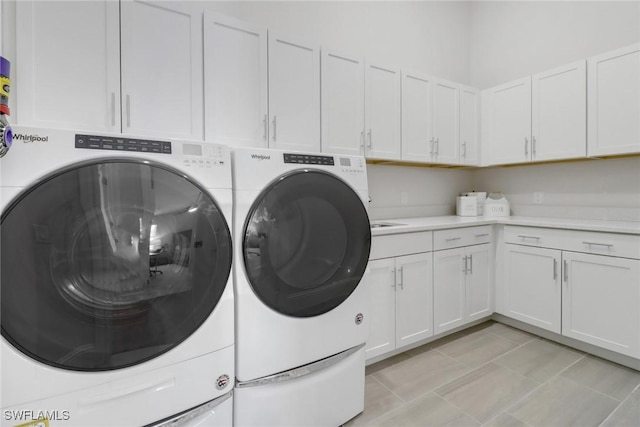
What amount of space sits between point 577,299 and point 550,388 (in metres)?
0.71

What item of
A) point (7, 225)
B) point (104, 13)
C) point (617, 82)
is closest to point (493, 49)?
point (617, 82)

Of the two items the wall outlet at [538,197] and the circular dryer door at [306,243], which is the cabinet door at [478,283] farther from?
the circular dryer door at [306,243]

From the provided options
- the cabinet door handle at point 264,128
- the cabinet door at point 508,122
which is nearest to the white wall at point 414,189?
the cabinet door at point 508,122

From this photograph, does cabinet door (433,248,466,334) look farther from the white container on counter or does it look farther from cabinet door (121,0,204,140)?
cabinet door (121,0,204,140)

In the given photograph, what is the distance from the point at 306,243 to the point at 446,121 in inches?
82.3

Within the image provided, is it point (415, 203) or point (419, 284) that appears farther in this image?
point (415, 203)

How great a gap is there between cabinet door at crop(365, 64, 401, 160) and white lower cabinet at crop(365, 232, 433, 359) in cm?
71

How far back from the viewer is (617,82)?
83.7 inches

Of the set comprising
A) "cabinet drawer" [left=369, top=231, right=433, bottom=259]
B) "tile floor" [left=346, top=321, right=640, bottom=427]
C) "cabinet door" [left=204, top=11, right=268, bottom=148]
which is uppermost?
"cabinet door" [left=204, top=11, right=268, bottom=148]

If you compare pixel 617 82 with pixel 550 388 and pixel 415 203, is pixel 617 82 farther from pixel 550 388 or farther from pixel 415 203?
pixel 550 388

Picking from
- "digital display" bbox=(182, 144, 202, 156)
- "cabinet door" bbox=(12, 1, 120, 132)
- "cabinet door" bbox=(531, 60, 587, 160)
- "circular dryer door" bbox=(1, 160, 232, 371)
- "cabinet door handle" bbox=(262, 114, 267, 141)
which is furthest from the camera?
"cabinet door" bbox=(531, 60, 587, 160)

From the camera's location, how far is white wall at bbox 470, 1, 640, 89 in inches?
93.9

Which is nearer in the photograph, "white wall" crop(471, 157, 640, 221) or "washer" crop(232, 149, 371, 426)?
"washer" crop(232, 149, 371, 426)

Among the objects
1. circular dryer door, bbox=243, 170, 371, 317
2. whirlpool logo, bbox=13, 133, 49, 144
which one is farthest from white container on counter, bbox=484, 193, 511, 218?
whirlpool logo, bbox=13, 133, 49, 144
